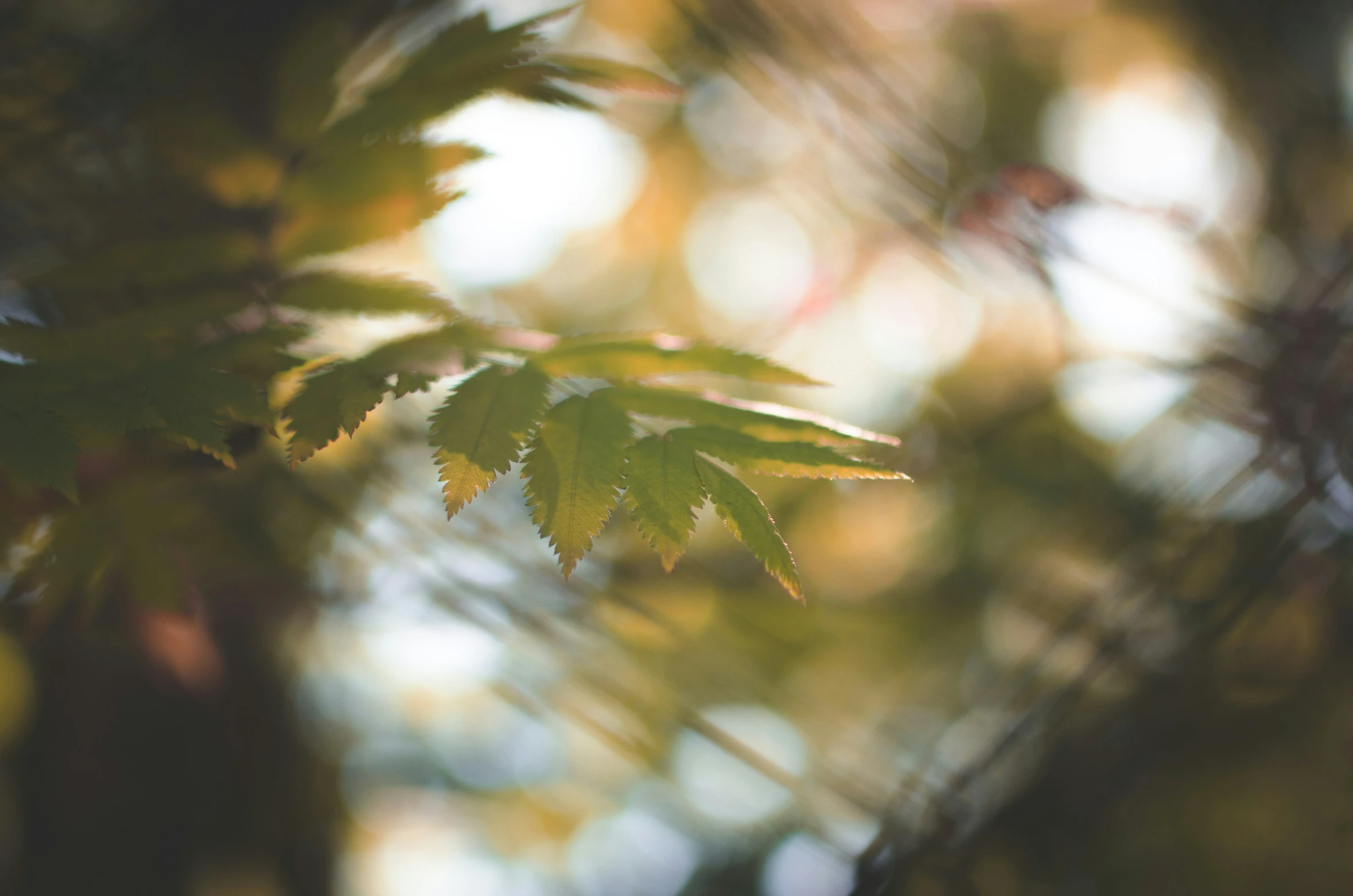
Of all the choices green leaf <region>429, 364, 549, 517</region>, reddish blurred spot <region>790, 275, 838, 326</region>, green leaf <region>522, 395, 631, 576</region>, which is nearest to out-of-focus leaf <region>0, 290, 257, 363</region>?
green leaf <region>429, 364, 549, 517</region>

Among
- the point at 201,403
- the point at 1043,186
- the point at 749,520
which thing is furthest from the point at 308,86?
the point at 1043,186

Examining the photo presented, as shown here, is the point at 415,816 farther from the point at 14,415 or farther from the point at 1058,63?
the point at 1058,63

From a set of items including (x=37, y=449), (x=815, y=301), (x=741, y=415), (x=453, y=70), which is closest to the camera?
(x=37, y=449)

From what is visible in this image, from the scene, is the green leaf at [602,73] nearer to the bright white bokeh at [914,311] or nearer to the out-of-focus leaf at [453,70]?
the out-of-focus leaf at [453,70]

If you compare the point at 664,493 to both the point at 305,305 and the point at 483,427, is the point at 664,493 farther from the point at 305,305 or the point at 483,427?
the point at 305,305

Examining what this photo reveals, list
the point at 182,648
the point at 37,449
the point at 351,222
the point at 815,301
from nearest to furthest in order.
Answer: the point at 37,449 < the point at 351,222 < the point at 182,648 < the point at 815,301

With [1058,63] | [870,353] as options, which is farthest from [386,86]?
[1058,63]
